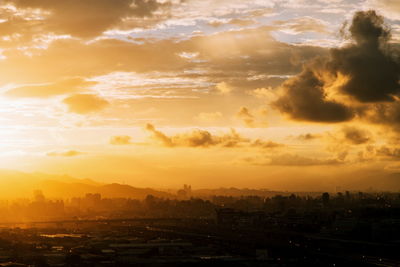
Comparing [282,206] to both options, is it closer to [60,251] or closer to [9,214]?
[9,214]

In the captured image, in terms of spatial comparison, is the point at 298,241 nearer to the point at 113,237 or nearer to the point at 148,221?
the point at 113,237

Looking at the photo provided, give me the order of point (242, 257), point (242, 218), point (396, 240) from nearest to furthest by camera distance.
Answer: point (242, 257), point (396, 240), point (242, 218)

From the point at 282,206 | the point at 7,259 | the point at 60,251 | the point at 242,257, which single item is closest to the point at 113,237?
the point at 60,251

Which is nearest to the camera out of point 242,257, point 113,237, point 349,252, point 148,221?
point 242,257

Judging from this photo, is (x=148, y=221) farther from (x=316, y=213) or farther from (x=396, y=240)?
(x=396, y=240)

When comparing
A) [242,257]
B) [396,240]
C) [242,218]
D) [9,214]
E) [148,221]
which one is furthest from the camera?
[9,214]

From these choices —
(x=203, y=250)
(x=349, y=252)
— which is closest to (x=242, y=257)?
(x=203, y=250)

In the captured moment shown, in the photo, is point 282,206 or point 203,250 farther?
point 282,206

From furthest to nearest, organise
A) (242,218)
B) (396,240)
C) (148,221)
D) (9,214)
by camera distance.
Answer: (9,214) → (148,221) → (242,218) → (396,240)

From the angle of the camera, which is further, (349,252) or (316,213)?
(316,213)
